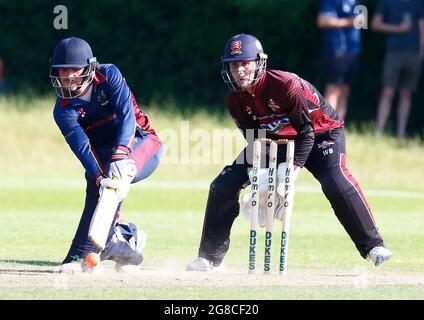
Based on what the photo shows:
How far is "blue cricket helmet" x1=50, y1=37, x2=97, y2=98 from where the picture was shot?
867 centimetres

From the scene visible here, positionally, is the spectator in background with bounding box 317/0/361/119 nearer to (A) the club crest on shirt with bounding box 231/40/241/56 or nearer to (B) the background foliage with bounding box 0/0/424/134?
(B) the background foliage with bounding box 0/0/424/134

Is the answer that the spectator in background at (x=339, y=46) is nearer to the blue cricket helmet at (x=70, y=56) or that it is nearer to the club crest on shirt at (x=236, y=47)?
the club crest on shirt at (x=236, y=47)

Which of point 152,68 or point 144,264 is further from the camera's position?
point 152,68

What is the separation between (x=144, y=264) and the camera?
9.77 metres

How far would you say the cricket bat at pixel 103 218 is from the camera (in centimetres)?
834

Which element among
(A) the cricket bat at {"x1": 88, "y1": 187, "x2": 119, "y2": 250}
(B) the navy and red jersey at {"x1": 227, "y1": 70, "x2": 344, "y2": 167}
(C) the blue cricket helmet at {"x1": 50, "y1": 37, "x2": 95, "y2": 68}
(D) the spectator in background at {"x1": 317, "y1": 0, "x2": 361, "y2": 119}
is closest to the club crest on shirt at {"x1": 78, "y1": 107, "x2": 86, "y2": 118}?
(C) the blue cricket helmet at {"x1": 50, "y1": 37, "x2": 95, "y2": 68}

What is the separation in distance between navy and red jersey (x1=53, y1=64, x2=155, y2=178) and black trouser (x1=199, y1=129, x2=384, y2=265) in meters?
0.80

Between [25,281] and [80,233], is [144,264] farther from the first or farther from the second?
[25,281]

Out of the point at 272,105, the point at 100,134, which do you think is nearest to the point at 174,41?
the point at 100,134

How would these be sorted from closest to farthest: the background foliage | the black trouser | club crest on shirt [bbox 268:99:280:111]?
club crest on shirt [bbox 268:99:280:111] → the black trouser → the background foliage

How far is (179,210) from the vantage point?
13516mm

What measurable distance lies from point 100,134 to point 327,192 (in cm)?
175

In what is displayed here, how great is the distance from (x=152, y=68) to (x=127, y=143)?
37.3 ft
